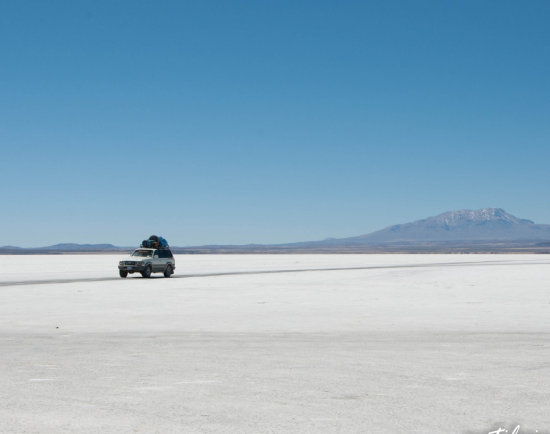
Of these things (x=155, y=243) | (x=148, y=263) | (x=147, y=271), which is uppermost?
(x=155, y=243)

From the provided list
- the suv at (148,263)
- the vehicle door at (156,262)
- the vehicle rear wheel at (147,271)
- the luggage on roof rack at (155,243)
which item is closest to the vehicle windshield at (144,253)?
the suv at (148,263)

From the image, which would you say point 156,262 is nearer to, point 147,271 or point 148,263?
point 148,263

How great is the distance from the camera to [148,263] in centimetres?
4491

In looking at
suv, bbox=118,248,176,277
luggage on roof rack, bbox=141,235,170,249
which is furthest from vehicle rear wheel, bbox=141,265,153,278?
luggage on roof rack, bbox=141,235,170,249

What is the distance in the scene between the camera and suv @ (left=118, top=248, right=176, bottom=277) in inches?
1769

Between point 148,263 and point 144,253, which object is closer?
point 148,263

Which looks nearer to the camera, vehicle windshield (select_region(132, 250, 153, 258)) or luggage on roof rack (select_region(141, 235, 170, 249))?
vehicle windshield (select_region(132, 250, 153, 258))

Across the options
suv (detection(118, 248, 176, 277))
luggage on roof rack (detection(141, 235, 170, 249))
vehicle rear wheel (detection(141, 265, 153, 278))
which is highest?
luggage on roof rack (detection(141, 235, 170, 249))

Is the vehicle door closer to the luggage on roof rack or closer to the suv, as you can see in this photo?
the suv

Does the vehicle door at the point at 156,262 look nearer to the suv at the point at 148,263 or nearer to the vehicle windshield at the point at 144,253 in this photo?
the suv at the point at 148,263

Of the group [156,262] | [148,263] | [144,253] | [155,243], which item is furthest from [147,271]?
[155,243]

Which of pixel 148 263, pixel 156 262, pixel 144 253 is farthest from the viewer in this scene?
pixel 144 253

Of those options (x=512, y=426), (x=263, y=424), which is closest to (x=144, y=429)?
(x=263, y=424)

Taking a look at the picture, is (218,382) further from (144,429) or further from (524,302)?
(524,302)
